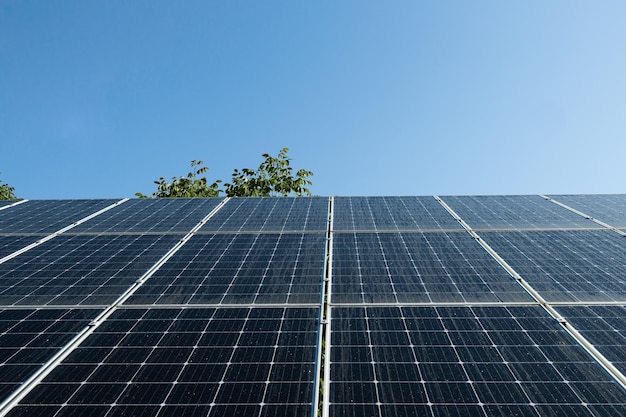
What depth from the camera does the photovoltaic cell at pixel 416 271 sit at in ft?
28.3

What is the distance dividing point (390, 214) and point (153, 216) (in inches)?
329

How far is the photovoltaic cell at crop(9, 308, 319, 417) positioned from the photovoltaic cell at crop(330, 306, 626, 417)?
2.37 feet

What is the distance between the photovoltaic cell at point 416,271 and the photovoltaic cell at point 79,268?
5018 mm

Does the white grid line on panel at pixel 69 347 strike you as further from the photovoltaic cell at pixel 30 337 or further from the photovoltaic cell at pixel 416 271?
the photovoltaic cell at pixel 416 271

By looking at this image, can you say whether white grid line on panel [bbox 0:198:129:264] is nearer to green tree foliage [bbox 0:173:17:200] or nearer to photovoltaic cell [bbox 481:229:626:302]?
photovoltaic cell [bbox 481:229:626:302]

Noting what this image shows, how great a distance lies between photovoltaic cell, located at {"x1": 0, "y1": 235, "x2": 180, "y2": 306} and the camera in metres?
8.92

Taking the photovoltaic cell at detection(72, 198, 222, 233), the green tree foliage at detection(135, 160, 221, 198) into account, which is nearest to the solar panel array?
the photovoltaic cell at detection(72, 198, 222, 233)

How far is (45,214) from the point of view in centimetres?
1492

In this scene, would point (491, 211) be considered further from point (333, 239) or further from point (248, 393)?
point (248, 393)

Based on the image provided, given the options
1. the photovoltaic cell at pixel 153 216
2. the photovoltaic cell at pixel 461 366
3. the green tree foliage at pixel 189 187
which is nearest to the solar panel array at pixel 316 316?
the photovoltaic cell at pixel 461 366

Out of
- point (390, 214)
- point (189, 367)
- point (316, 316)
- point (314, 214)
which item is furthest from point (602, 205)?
point (189, 367)

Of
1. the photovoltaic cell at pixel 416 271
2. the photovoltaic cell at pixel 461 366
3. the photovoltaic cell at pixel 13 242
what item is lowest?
the photovoltaic cell at pixel 461 366

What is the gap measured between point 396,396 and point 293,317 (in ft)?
8.47

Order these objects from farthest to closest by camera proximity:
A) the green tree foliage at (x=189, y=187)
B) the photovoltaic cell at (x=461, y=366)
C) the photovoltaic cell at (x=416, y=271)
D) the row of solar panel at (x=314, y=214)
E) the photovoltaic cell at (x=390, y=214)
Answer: the green tree foliage at (x=189, y=187) < the row of solar panel at (x=314, y=214) < the photovoltaic cell at (x=390, y=214) < the photovoltaic cell at (x=416, y=271) < the photovoltaic cell at (x=461, y=366)
